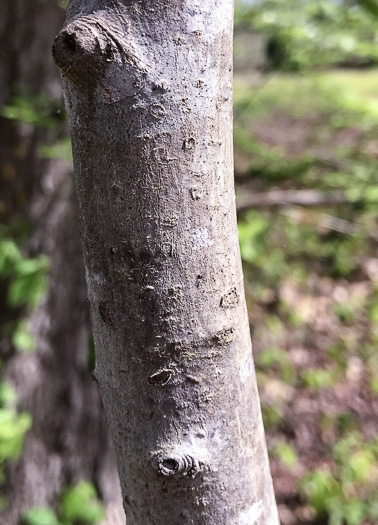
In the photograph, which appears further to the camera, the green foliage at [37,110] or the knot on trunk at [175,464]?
the green foliage at [37,110]

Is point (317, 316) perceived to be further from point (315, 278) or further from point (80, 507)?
point (80, 507)

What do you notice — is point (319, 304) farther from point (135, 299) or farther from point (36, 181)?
point (135, 299)

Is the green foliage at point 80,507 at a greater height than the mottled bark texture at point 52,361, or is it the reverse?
the mottled bark texture at point 52,361

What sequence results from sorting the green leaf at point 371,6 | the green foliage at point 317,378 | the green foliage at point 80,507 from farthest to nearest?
the green foliage at point 317,378
the green foliage at point 80,507
the green leaf at point 371,6

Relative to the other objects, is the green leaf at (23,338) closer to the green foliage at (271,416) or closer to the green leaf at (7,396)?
the green leaf at (7,396)

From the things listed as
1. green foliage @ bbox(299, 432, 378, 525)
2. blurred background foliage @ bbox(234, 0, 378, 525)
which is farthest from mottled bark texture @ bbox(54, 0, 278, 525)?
green foliage @ bbox(299, 432, 378, 525)

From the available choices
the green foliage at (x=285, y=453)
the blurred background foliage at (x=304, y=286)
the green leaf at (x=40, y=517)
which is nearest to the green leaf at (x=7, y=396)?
the blurred background foliage at (x=304, y=286)

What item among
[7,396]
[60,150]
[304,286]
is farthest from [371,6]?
[304,286]
